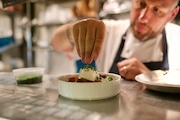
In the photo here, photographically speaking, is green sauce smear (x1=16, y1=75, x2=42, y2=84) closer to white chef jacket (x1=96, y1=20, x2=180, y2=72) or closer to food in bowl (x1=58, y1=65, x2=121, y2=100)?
food in bowl (x1=58, y1=65, x2=121, y2=100)

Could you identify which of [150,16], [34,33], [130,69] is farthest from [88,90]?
[34,33]

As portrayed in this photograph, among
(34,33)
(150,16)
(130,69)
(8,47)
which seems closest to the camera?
(130,69)

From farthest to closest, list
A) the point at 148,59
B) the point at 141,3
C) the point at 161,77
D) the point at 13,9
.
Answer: the point at 13,9
the point at 148,59
the point at 141,3
the point at 161,77

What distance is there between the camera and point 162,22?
111 cm

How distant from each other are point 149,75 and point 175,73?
8cm

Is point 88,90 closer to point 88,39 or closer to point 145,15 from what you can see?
point 88,39

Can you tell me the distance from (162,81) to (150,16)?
0.52m

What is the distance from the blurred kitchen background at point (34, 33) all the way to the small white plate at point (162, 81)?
1590 millimetres

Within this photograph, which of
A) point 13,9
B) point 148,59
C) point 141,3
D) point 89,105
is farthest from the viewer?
point 13,9

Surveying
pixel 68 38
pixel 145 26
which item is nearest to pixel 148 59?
pixel 145 26

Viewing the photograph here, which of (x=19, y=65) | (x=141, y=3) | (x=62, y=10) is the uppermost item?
(x=62, y=10)

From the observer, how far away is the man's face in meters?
1.02

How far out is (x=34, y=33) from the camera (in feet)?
9.16

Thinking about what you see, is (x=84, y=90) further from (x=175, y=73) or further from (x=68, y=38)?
(x=68, y=38)
